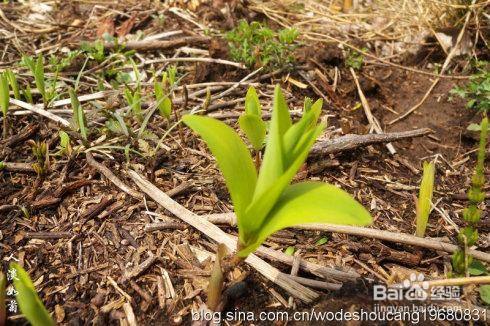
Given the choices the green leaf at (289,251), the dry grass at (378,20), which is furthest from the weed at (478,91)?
the green leaf at (289,251)

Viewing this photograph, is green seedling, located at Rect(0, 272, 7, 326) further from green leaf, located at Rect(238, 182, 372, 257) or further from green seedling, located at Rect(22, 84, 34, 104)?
green seedling, located at Rect(22, 84, 34, 104)

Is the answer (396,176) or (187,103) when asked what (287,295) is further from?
(187,103)

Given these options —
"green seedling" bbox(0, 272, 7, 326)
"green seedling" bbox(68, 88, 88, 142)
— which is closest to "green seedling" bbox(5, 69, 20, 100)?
"green seedling" bbox(68, 88, 88, 142)

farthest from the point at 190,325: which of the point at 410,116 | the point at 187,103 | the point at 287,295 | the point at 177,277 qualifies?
the point at 410,116

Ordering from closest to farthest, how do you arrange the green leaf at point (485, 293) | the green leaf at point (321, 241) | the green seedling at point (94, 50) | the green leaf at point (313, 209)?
the green leaf at point (313, 209) < the green leaf at point (485, 293) < the green leaf at point (321, 241) < the green seedling at point (94, 50)

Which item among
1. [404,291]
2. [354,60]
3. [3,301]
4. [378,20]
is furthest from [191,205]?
[378,20]

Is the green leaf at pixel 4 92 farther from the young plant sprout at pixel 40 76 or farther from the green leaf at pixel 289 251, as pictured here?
the green leaf at pixel 289 251
